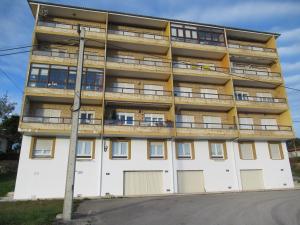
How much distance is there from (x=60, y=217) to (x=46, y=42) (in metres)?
18.4

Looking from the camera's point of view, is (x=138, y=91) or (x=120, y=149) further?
(x=138, y=91)

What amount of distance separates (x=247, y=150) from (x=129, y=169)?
39.1 feet

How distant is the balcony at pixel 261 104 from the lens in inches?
959

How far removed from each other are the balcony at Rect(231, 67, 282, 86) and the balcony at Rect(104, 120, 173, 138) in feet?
→ 31.3

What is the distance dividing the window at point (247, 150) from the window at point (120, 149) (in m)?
11.2

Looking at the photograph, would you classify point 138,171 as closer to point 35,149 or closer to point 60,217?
point 35,149

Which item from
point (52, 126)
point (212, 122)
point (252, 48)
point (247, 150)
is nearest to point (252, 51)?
point (252, 48)

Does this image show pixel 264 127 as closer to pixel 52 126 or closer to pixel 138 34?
pixel 138 34

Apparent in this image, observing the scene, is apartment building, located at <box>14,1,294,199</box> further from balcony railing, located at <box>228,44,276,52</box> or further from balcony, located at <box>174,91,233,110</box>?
balcony railing, located at <box>228,44,276,52</box>

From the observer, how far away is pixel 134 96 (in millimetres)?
22109

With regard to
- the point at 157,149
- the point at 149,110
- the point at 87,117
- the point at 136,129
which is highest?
the point at 149,110

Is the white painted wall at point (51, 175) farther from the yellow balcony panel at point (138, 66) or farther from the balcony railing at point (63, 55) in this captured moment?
the yellow balcony panel at point (138, 66)

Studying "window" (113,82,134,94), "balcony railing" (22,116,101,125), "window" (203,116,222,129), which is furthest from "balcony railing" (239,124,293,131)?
"balcony railing" (22,116,101,125)

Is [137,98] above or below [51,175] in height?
above
